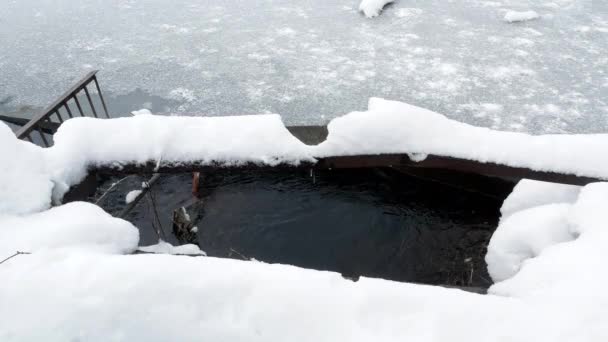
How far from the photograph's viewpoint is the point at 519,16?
325 inches

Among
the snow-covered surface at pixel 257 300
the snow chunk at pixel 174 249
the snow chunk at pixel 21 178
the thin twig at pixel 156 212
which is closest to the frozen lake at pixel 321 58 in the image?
the thin twig at pixel 156 212

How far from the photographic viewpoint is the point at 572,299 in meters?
2.14

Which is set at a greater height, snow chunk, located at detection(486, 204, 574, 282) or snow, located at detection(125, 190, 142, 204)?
snow chunk, located at detection(486, 204, 574, 282)

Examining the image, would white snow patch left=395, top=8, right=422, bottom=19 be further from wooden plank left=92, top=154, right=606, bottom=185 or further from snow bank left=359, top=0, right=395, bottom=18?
wooden plank left=92, top=154, right=606, bottom=185

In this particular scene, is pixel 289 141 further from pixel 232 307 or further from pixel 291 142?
pixel 232 307

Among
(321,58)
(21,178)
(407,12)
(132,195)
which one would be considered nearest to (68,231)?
(21,178)

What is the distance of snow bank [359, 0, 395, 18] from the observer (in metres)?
8.67

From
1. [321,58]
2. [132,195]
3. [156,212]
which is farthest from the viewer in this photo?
[321,58]

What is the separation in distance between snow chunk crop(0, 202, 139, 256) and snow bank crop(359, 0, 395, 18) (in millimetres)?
7278

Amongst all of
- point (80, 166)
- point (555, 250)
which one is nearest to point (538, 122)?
point (555, 250)

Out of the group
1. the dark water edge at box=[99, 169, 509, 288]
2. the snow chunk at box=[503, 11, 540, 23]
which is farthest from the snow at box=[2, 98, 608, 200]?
the snow chunk at box=[503, 11, 540, 23]

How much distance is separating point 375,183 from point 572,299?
93.5 inches

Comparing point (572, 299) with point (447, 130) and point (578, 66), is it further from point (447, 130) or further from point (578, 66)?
point (578, 66)

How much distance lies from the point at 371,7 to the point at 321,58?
2.26 meters
